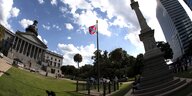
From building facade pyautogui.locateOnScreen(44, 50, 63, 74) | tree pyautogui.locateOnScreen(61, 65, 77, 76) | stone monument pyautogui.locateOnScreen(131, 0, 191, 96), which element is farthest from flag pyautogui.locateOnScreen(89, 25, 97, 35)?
building facade pyautogui.locateOnScreen(44, 50, 63, 74)

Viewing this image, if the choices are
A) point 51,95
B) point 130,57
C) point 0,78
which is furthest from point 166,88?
point 130,57

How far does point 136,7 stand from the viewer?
27688 mm

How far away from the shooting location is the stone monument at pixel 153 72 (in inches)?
815

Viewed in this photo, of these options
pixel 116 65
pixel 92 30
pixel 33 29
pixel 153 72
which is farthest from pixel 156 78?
pixel 33 29

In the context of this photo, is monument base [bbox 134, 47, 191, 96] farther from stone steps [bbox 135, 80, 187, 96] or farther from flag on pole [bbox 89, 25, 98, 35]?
flag on pole [bbox 89, 25, 98, 35]

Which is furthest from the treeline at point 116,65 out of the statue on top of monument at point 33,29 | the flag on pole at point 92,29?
the flag on pole at point 92,29

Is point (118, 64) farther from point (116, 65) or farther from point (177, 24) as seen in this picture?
point (177, 24)

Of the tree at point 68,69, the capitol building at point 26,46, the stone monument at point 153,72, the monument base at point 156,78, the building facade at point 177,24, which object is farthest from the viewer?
the building facade at point 177,24

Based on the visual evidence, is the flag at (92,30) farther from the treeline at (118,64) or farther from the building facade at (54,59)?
the building facade at (54,59)

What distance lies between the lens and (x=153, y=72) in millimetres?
23922

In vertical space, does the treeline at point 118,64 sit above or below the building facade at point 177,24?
below

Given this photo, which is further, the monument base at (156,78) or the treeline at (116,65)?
the treeline at (116,65)

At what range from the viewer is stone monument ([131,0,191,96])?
20.7 meters

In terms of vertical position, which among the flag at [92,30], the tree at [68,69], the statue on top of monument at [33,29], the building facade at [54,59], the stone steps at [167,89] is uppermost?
the statue on top of monument at [33,29]
